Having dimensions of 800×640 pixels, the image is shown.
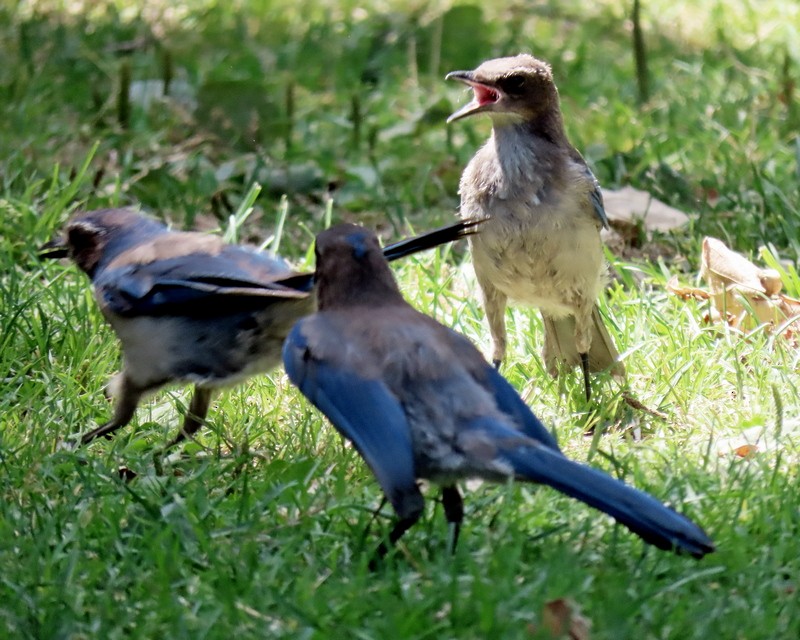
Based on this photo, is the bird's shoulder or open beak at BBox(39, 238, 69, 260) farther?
open beak at BBox(39, 238, 69, 260)

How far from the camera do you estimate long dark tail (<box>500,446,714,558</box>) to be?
3.43 metres

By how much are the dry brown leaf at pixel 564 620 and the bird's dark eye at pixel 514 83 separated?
2440 millimetres

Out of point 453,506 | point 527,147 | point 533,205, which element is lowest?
point 453,506

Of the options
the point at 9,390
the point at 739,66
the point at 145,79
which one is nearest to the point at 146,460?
the point at 9,390

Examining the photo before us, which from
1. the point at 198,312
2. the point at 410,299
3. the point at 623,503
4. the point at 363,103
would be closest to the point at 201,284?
the point at 198,312

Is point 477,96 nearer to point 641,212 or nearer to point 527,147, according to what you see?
point 527,147

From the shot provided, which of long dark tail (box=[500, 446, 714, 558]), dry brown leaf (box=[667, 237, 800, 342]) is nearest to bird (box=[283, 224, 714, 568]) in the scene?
long dark tail (box=[500, 446, 714, 558])

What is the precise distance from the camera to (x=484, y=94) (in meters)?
5.38

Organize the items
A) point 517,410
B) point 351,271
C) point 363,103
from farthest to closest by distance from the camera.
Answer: point 363,103
point 351,271
point 517,410

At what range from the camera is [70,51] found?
8.94 metres

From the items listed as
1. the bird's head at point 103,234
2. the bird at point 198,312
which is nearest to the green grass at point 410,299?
the bird at point 198,312

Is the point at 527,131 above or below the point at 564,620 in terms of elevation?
above

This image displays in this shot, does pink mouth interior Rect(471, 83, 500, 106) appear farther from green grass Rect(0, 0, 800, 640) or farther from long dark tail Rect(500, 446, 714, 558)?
long dark tail Rect(500, 446, 714, 558)

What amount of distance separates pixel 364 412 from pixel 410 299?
2309 millimetres
